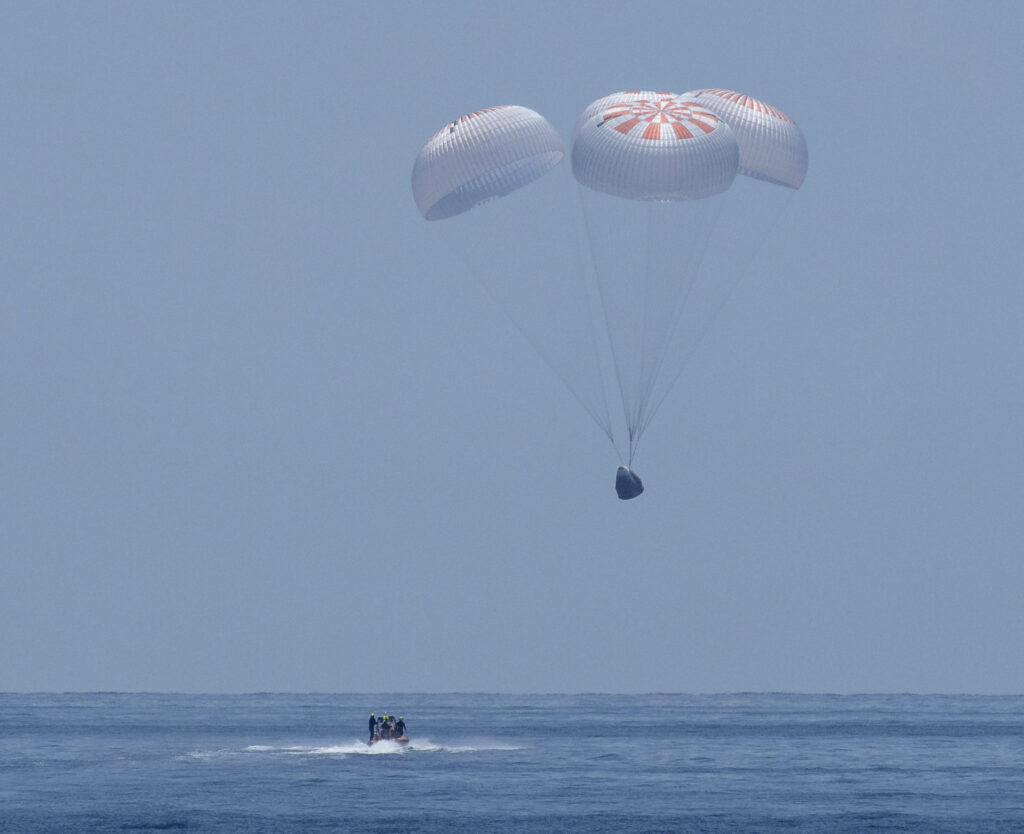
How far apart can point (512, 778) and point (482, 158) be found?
1932cm

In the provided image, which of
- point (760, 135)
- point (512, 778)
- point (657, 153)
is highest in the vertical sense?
point (760, 135)

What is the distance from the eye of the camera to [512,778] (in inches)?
1865

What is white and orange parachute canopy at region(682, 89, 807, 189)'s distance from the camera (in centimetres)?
3731

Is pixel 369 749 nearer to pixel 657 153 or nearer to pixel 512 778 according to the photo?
pixel 512 778

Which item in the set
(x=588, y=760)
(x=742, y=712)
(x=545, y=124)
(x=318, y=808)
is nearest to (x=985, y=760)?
(x=588, y=760)

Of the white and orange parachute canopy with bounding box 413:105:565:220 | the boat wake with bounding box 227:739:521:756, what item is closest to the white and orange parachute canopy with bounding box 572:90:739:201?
the white and orange parachute canopy with bounding box 413:105:565:220

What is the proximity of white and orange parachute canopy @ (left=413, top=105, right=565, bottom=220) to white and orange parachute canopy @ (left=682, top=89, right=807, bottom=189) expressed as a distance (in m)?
3.67

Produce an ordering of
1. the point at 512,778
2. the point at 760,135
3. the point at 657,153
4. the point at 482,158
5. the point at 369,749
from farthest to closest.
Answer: the point at 369,749 < the point at 512,778 < the point at 760,135 < the point at 482,158 < the point at 657,153

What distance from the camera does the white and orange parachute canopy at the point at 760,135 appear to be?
→ 37.3 metres

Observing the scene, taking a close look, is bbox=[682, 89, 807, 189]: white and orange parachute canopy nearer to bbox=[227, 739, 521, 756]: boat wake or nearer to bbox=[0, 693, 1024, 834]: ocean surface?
bbox=[0, 693, 1024, 834]: ocean surface

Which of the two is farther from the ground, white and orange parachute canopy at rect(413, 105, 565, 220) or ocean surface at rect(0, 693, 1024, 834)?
white and orange parachute canopy at rect(413, 105, 565, 220)

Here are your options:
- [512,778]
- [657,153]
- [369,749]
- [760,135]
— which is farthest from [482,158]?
[369,749]

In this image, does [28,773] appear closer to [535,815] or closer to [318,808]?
[318,808]

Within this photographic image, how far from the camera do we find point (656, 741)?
218 feet
